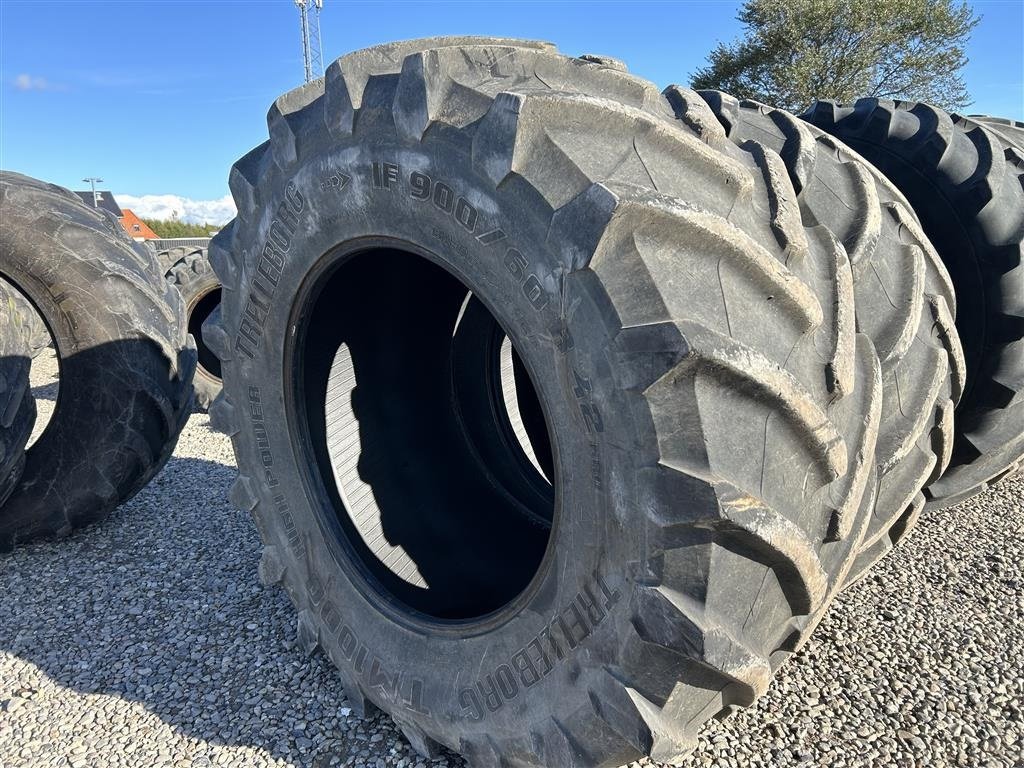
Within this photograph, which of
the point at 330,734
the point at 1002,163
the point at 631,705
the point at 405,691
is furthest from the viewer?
the point at 1002,163

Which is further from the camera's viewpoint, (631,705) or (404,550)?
(404,550)

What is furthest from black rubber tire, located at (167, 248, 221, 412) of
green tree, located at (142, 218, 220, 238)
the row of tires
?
green tree, located at (142, 218, 220, 238)

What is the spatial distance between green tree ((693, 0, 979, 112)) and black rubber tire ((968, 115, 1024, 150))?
22711 millimetres

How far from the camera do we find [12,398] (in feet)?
10.8

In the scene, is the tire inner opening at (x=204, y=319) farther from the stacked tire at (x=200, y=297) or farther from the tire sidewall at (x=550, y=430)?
the tire sidewall at (x=550, y=430)

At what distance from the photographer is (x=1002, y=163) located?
278 centimetres

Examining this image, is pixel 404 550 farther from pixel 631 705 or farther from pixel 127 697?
pixel 631 705

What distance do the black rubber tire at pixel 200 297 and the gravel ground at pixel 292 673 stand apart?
382 centimetres

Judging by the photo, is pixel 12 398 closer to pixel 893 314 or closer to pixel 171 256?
pixel 893 314

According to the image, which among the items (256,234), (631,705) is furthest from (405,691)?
(256,234)

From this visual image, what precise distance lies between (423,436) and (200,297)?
5.86 metres

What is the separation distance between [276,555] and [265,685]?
18.2 inches

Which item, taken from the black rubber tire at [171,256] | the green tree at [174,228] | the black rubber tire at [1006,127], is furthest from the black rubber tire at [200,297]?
the green tree at [174,228]

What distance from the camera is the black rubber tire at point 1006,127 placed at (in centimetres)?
346
